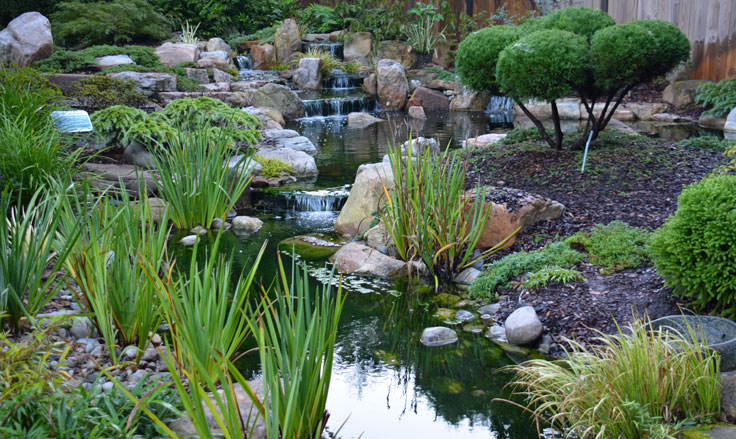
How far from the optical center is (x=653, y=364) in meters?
2.82

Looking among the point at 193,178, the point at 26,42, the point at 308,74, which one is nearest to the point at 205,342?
the point at 193,178

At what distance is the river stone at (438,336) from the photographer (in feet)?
13.6

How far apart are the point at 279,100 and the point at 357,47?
4858 mm

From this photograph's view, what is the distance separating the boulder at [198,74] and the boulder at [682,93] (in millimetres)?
9587

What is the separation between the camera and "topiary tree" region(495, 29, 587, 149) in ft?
20.9

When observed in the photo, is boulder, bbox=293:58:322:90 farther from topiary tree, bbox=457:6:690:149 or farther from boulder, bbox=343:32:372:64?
topiary tree, bbox=457:6:690:149

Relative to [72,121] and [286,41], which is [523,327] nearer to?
[72,121]

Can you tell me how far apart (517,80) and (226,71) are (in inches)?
389

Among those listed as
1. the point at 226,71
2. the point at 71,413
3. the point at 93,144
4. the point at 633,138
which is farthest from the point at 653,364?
the point at 226,71

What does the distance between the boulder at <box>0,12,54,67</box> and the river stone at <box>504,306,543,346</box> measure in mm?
10900

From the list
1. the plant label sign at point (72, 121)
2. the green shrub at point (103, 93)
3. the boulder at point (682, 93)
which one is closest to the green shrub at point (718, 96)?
the boulder at point (682, 93)

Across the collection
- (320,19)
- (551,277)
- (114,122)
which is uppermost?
(320,19)

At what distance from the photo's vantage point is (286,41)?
16.6 meters

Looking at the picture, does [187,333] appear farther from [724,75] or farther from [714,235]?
[724,75]
